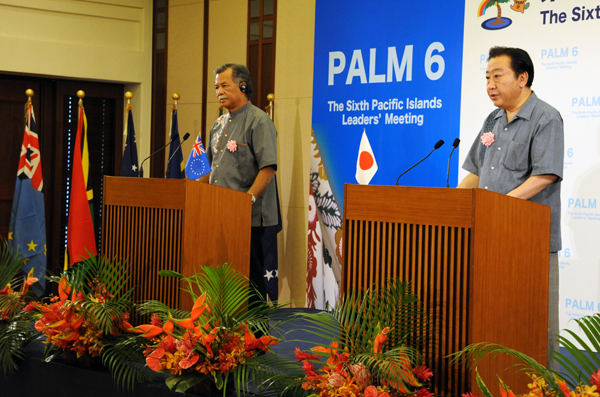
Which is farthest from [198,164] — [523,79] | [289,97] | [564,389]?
[564,389]

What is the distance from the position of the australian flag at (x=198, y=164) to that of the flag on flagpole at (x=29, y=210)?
196 centimetres

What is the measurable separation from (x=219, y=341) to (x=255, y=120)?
55.9 inches

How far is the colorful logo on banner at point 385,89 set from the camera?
462cm

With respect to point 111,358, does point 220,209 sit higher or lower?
higher

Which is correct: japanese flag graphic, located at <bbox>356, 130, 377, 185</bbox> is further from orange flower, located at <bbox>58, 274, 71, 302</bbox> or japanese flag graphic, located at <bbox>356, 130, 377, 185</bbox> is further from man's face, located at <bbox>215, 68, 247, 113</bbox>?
orange flower, located at <bbox>58, 274, 71, 302</bbox>

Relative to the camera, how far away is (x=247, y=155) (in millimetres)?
3396

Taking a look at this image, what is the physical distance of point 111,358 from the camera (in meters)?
2.44

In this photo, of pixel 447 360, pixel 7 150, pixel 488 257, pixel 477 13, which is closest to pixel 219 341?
pixel 447 360

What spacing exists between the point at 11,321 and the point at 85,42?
3467 mm

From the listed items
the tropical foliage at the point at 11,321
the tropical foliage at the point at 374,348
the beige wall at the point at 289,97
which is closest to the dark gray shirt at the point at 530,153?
the tropical foliage at the point at 374,348

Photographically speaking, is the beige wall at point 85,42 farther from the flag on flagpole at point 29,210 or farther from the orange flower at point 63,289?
the orange flower at point 63,289

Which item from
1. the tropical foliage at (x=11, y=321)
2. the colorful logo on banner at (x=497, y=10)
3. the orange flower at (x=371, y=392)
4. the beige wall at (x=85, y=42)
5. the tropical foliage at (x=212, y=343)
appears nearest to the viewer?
the orange flower at (x=371, y=392)

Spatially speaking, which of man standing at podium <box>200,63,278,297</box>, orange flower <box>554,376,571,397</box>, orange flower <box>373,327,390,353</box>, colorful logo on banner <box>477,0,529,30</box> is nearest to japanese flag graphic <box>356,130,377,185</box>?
colorful logo on banner <box>477,0,529,30</box>

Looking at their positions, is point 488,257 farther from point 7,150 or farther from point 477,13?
point 7,150
